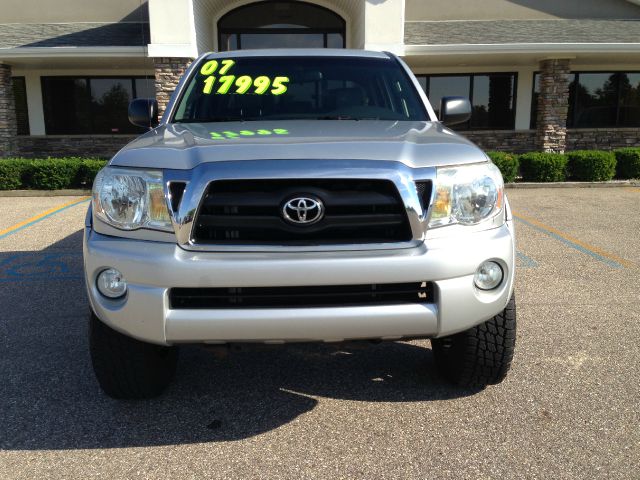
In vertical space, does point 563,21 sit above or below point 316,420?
above

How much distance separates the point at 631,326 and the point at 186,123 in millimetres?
3443

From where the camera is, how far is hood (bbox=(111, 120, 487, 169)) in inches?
100

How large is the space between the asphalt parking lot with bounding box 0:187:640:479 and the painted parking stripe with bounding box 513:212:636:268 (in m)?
1.44

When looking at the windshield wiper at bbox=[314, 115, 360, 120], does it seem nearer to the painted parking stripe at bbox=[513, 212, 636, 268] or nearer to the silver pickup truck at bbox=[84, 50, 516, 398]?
the silver pickup truck at bbox=[84, 50, 516, 398]

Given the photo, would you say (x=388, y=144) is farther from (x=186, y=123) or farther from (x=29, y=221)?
(x=29, y=221)

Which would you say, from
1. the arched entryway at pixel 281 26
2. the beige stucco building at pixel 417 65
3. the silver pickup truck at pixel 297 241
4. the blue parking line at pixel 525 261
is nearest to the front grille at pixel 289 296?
the silver pickup truck at pixel 297 241

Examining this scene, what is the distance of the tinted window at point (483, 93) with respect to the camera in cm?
1738

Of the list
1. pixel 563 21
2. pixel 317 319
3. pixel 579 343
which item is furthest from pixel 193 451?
pixel 563 21

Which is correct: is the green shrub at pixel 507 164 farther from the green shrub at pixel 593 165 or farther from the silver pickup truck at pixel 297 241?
the silver pickup truck at pixel 297 241

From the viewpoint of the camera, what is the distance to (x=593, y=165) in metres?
13.6

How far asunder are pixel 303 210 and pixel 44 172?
1204 centimetres

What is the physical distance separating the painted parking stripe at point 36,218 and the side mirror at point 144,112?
4.74m

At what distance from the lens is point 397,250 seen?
2502mm

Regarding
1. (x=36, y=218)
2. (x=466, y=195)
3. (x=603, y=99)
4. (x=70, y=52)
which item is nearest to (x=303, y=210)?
(x=466, y=195)
